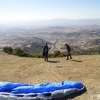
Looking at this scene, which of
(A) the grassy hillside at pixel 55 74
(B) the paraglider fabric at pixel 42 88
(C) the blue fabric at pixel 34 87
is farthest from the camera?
(A) the grassy hillside at pixel 55 74

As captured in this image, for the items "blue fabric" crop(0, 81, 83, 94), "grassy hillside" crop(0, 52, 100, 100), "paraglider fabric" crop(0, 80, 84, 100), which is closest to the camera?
"paraglider fabric" crop(0, 80, 84, 100)

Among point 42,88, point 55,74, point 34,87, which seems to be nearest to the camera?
point 42,88

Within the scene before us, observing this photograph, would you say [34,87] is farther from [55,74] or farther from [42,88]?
[55,74]

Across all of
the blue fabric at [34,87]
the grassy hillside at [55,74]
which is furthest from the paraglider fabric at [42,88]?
the grassy hillside at [55,74]

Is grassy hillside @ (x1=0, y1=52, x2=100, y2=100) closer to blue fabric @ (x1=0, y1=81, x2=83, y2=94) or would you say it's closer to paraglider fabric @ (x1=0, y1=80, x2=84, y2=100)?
paraglider fabric @ (x1=0, y1=80, x2=84, y2=100)

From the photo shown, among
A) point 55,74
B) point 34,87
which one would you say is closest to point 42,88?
point 34,87

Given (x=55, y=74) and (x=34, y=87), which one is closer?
(x=34, y=87)

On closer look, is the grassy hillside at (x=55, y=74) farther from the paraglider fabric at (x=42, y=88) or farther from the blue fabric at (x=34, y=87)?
the blue fabric at (x=34, y=87)

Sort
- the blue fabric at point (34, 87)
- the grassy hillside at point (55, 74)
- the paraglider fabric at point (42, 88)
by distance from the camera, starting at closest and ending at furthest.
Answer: the paraglider fabric at point (42, 88) < the blue fabric at point (34, 87) < the grassy hillside at point (55, 74)

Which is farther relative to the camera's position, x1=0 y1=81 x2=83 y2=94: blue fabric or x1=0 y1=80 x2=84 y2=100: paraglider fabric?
x1=0 y1=81 x2=83 y2=94: blue fabric

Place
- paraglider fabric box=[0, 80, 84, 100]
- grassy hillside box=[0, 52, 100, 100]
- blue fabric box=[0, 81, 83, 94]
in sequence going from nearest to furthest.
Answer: paraglider fabric box=[0, 80, 84, 100], blue fabric box=[0, 81, 83, 94], grassy hillside box=[0, 52, 100, 100]

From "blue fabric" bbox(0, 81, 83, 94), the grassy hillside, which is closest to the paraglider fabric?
"blue fabric" bbox(0, 81, 83, 94)

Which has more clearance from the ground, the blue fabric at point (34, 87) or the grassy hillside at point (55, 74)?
the blue fabric at point (34, 87)

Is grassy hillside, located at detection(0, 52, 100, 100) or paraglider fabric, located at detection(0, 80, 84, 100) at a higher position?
paraglider fabric, located at detection(0, 80, 84, 100)
